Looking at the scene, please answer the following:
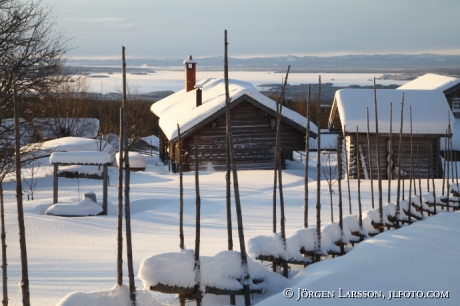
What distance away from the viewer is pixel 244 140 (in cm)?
2356

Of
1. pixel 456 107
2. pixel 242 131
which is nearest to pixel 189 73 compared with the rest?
pixel 242 131

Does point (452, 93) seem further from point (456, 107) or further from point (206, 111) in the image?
point (206, 111)

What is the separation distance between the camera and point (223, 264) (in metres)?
6.32

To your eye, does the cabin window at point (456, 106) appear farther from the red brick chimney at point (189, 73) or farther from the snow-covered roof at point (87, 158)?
the snow-covered roof at point (87, 158)

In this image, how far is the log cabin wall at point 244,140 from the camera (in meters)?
23.2

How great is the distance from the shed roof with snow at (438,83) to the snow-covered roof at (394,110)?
4.36 m

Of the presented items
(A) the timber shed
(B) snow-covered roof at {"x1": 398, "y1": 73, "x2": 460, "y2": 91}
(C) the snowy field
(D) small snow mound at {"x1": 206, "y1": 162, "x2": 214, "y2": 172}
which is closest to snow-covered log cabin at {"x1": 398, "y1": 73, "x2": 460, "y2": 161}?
(B) snow-covered roof at {"x1": 398, "y1": 73, "x2": 460, "y2": 91}

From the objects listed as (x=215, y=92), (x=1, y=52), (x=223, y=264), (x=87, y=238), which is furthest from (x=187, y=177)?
(x=223, y=264)

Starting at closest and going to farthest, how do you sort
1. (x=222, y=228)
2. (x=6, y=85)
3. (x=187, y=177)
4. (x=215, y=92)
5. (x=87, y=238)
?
1. (x=87, y=238)
2. (x=222, y=228)
3. (x=6, y=85)
4. (x=187, y=177)
5. (x=215, y=92)

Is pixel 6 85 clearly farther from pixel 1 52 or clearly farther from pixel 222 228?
pixel 222 228

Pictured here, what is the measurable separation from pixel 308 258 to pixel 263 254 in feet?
3.28

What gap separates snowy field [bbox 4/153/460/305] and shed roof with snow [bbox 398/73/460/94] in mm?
11592

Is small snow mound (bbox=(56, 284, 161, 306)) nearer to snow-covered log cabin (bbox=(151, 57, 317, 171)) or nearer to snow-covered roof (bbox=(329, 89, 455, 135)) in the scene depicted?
snow-covered roof (bbox=(329, 89, 455, 135))

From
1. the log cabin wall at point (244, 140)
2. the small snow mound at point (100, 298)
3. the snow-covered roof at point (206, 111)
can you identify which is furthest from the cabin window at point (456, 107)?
the small snow mound at point (100, 298)
